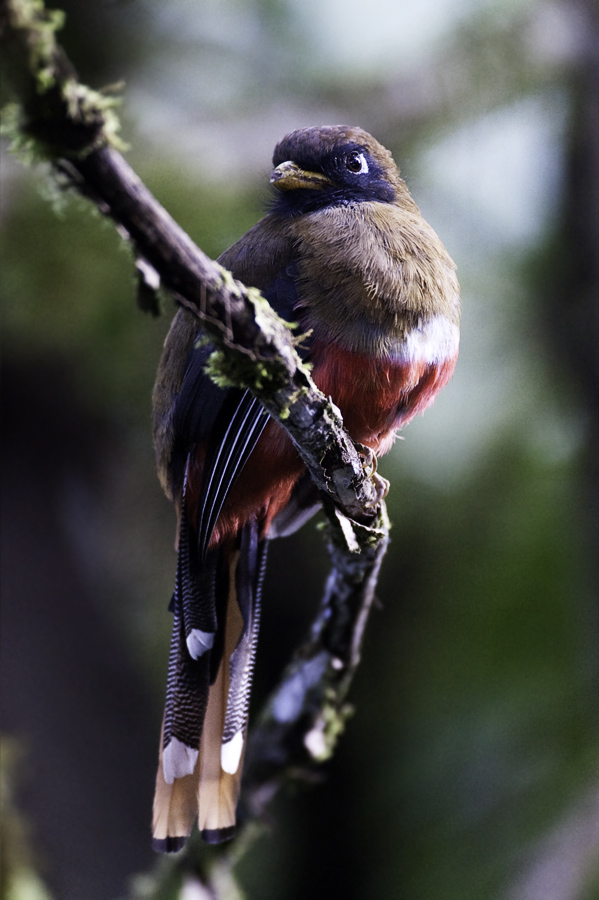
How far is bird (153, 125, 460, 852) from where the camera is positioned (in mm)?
1586

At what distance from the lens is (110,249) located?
3262 mm

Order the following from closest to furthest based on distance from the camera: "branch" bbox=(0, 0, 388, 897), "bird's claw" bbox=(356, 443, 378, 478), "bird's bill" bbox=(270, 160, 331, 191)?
"branch" bbox=(0, 0, 388, 897) < "bird's claw" bbox=(356, 443, 378, 478) < "bird's bill" bbox=(270, 160, 331, 191)

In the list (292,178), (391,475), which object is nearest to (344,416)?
(292,178)

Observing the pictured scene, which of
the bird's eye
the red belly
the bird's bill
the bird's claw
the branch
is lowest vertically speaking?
the branch

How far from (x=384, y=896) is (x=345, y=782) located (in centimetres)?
40

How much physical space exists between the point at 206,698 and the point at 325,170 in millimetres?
1136

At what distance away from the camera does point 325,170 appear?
1.78 meters

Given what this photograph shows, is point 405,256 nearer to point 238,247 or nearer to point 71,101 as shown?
point 238,247

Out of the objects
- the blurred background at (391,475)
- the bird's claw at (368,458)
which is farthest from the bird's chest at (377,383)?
the blurred background at (391,475)

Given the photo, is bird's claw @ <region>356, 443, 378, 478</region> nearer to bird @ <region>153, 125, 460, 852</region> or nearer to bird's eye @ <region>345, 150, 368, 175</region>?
bird @ <region>153, 125, 460, 852</region>

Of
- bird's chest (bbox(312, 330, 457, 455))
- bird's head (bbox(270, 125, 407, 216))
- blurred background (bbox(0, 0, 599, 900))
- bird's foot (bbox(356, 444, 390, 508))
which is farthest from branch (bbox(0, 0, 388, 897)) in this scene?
blurred background (bbox(0, 0, 599, 900))

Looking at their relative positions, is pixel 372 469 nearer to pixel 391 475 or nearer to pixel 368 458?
pixel 368 458

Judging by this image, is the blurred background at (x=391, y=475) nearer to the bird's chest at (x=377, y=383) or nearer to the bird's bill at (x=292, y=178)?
the bird's bill at (x=292, y=178)

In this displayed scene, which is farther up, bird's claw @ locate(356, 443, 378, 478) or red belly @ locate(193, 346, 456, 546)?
red belly @ locate(193, 346, 456, 546)
